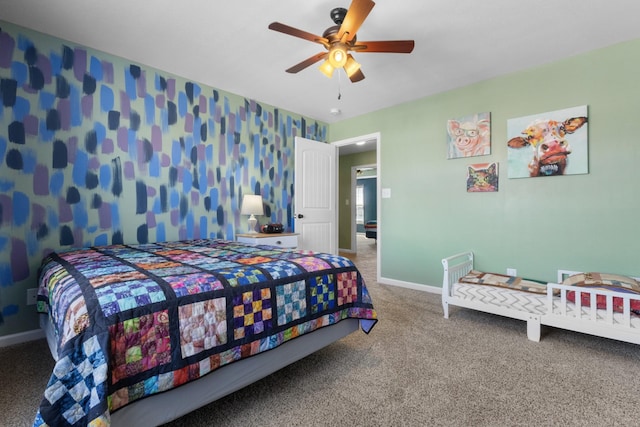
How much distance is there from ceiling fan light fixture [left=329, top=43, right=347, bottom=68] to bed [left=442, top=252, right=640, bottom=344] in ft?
6.41

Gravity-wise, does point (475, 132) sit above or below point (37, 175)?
above

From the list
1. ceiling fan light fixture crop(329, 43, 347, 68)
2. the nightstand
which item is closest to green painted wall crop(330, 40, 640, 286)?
the nightstand

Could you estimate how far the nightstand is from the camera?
3434mm

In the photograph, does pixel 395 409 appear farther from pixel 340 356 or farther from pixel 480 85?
pixel 480 85

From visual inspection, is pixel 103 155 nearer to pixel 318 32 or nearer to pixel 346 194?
pixel 318 32

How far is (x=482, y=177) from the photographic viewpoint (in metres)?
3.27

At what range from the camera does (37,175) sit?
94.6 inches

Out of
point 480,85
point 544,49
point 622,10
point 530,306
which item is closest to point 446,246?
point 530,306

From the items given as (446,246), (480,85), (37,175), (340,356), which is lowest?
(340,356)

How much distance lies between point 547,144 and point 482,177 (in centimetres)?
63

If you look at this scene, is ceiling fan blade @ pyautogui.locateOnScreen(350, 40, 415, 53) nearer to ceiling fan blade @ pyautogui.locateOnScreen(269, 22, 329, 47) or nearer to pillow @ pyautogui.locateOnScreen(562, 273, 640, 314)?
ceiling fan blade @ pyautogui.locateOnScreen(269, 22, 329, 47)

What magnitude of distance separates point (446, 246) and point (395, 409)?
2431 millimetres

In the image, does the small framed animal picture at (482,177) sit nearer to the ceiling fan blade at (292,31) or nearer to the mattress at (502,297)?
the mattress at (502,297)

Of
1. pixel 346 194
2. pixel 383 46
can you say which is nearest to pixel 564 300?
pixel 383 46
